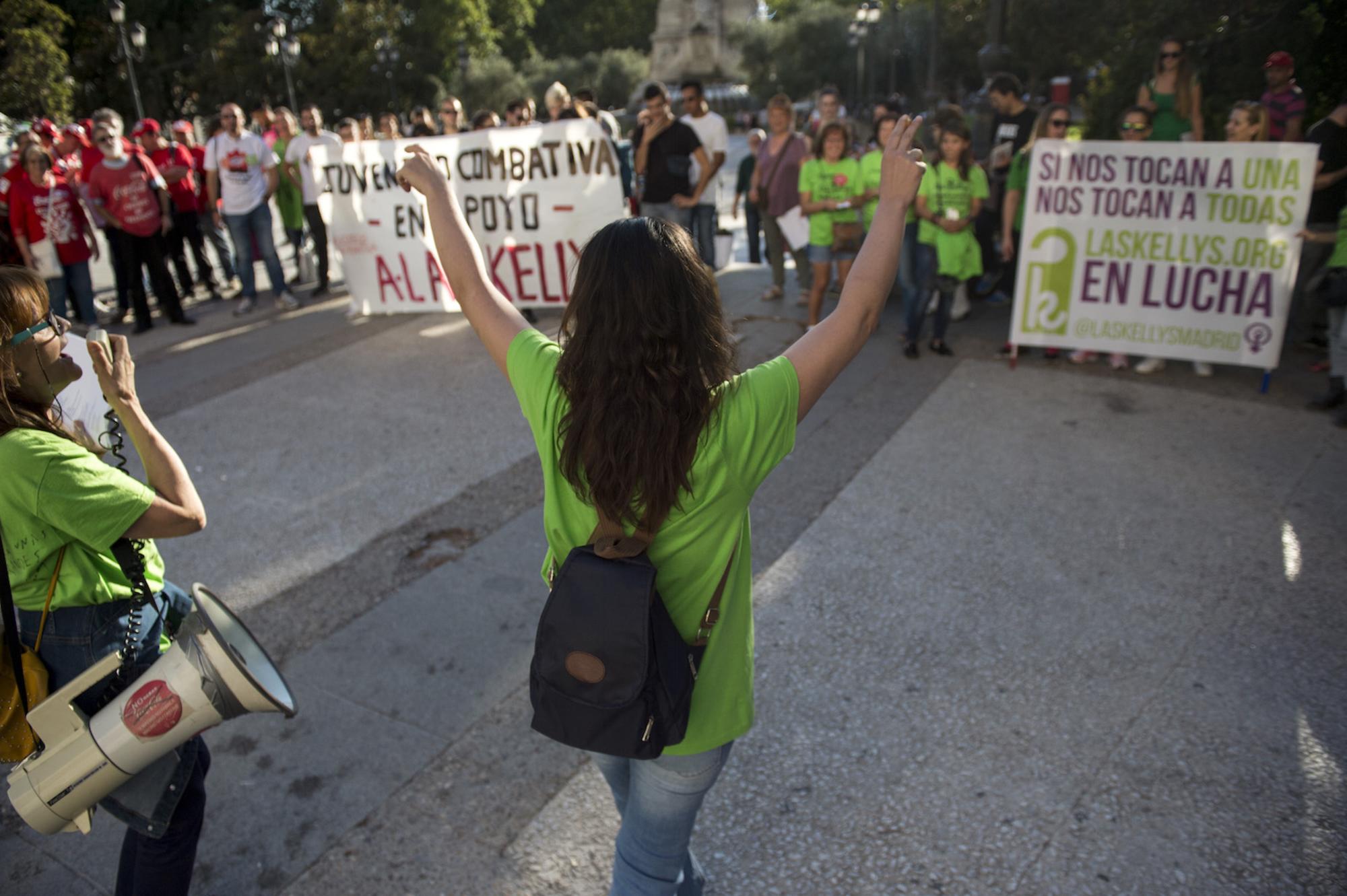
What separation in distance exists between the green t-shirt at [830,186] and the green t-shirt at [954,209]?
661 mm

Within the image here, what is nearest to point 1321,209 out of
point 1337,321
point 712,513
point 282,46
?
point 1337,321

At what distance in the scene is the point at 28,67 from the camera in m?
19.4

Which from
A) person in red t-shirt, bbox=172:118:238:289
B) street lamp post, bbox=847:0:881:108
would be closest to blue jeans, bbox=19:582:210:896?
person in red t-shirt, bbox=172:118:238:289

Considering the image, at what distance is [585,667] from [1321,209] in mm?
6949

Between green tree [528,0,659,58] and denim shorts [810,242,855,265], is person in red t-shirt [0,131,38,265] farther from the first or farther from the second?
green tree [528,0,659,58]

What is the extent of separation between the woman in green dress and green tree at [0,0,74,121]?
21263mm

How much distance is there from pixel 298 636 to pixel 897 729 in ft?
7.84

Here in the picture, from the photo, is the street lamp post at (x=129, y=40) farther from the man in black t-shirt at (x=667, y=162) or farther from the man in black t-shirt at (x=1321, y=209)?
the man in black t-shirt at (x=1321, y=209)

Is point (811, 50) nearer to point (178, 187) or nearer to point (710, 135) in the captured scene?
point (710, 135)

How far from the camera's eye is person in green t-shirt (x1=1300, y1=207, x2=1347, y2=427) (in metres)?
5.18

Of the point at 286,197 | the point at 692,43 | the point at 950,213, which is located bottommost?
the point at 950,213

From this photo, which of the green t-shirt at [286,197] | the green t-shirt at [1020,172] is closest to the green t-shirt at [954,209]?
the green t-shirt at [1020,172]

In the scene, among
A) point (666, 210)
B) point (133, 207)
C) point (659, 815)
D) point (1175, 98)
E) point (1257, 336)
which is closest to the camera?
point (659, 815)

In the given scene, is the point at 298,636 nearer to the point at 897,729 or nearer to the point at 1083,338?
the point at 897,729
